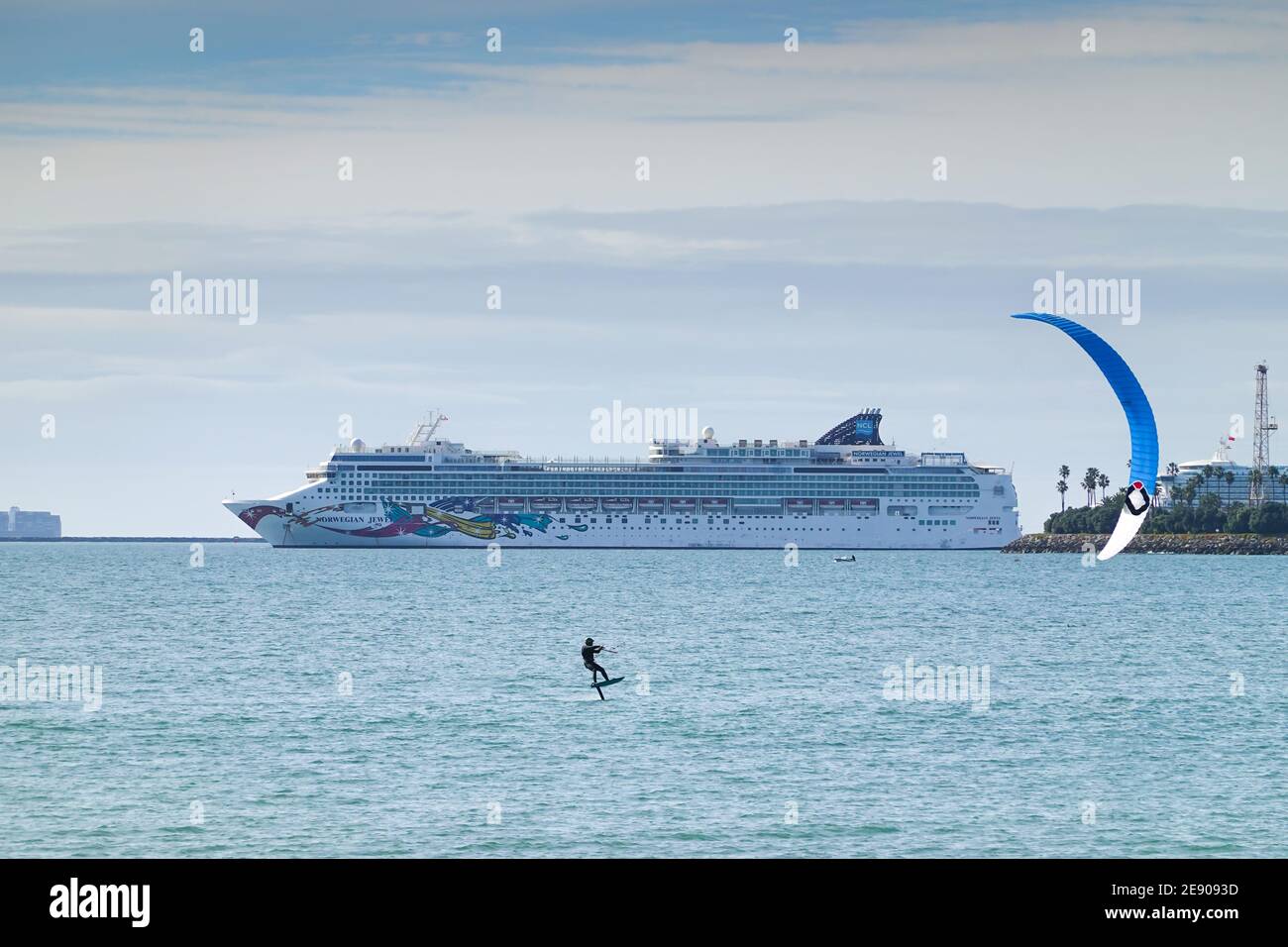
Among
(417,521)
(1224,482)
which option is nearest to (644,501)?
(417,521)

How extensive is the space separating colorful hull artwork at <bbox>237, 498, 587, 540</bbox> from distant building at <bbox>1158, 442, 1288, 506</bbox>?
251ft

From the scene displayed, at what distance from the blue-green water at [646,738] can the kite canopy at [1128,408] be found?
4.33 m

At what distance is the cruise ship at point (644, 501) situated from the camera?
149000 millimetres

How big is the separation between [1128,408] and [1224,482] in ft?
569

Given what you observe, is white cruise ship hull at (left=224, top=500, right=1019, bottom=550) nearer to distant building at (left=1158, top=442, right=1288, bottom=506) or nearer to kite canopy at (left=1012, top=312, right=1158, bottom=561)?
distant building at (left=1158, top=442, right=1288, bottom=506)

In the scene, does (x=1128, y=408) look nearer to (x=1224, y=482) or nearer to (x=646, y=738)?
(x=646, y=738)

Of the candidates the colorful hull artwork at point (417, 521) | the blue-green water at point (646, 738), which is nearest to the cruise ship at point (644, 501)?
the colorful hull artwork at point (417, 521)

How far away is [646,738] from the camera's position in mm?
30844

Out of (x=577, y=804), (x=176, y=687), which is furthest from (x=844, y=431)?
(x=577, y=804)

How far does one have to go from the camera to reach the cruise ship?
149 m
